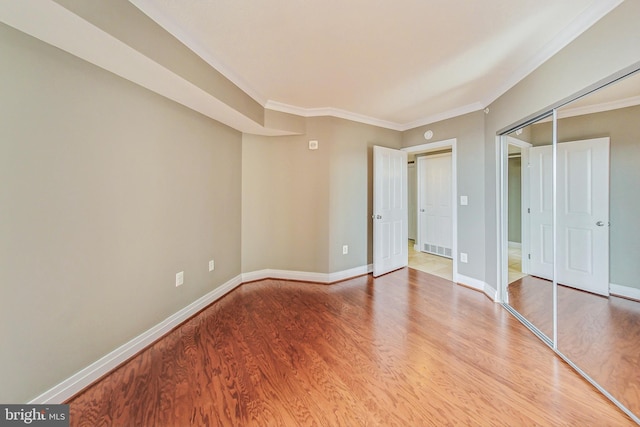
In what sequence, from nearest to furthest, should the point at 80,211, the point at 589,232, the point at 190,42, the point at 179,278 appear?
the point at 80,211
the point at 190,42
the point at 589,232
the point at 179,278

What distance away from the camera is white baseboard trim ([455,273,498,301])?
9.02 ft

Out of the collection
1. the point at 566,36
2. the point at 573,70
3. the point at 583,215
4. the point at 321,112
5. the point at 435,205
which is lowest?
the point at 583,215

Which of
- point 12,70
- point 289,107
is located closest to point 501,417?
point 12,70

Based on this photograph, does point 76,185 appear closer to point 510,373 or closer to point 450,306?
point 510,373

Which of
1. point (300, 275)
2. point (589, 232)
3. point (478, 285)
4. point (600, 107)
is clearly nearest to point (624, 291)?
point (589, 232)

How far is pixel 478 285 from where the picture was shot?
305 cm

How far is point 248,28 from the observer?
1.68 meters

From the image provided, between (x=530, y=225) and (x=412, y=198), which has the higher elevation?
(x=412, y=198)

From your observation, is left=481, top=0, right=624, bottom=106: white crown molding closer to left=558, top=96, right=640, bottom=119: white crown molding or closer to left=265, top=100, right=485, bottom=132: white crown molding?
left=558, top=96, right=640, bottom=119: white crown molding

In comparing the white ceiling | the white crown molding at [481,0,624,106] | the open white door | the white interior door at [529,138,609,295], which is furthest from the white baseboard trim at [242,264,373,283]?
the white crown molding at [481,0,624,106]

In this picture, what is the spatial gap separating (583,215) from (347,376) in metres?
2.37

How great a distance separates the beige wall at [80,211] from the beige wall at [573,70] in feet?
10.5

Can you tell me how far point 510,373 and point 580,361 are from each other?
591mm

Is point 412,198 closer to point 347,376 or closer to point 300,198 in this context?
point 300,198
